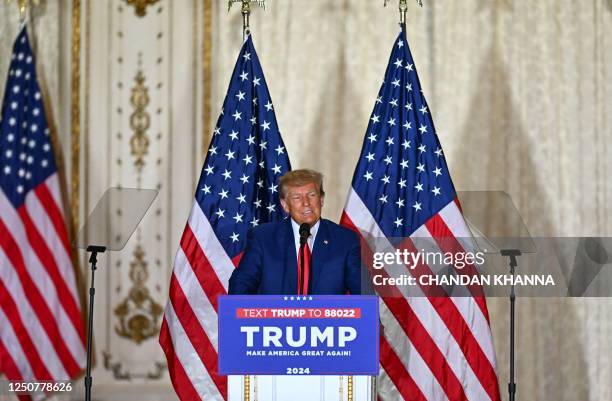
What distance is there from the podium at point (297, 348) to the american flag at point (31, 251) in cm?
319

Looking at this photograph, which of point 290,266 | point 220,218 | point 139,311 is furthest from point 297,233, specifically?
point 139,311

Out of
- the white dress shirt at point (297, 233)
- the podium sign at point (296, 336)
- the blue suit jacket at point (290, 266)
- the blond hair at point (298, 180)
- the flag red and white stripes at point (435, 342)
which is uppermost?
the blond hair at point (298, 180)

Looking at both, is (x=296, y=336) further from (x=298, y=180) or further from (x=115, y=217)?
(x=115, y=217)

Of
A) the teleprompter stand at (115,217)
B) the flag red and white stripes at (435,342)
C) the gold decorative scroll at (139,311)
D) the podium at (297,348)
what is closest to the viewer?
the podium at (297,348)

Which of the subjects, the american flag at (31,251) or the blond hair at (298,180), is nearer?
the blond hair at (298,180)

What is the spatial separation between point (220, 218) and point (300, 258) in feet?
4.18

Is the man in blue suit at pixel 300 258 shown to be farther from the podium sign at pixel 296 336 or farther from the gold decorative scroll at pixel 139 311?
the gold decorative scroll at pixel 139 311

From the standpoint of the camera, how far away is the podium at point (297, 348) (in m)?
3.57

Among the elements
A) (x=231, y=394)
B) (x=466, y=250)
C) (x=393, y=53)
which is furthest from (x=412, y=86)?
(x=231, y=394)

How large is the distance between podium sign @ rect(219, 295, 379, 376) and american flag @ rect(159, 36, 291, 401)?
2.17 m

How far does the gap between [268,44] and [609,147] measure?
97.5 inches

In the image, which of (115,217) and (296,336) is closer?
(296,336)

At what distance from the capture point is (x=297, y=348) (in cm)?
359

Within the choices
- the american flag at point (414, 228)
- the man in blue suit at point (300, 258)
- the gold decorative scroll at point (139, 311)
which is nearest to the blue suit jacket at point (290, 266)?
the man in blue suit at point (300, 258)
